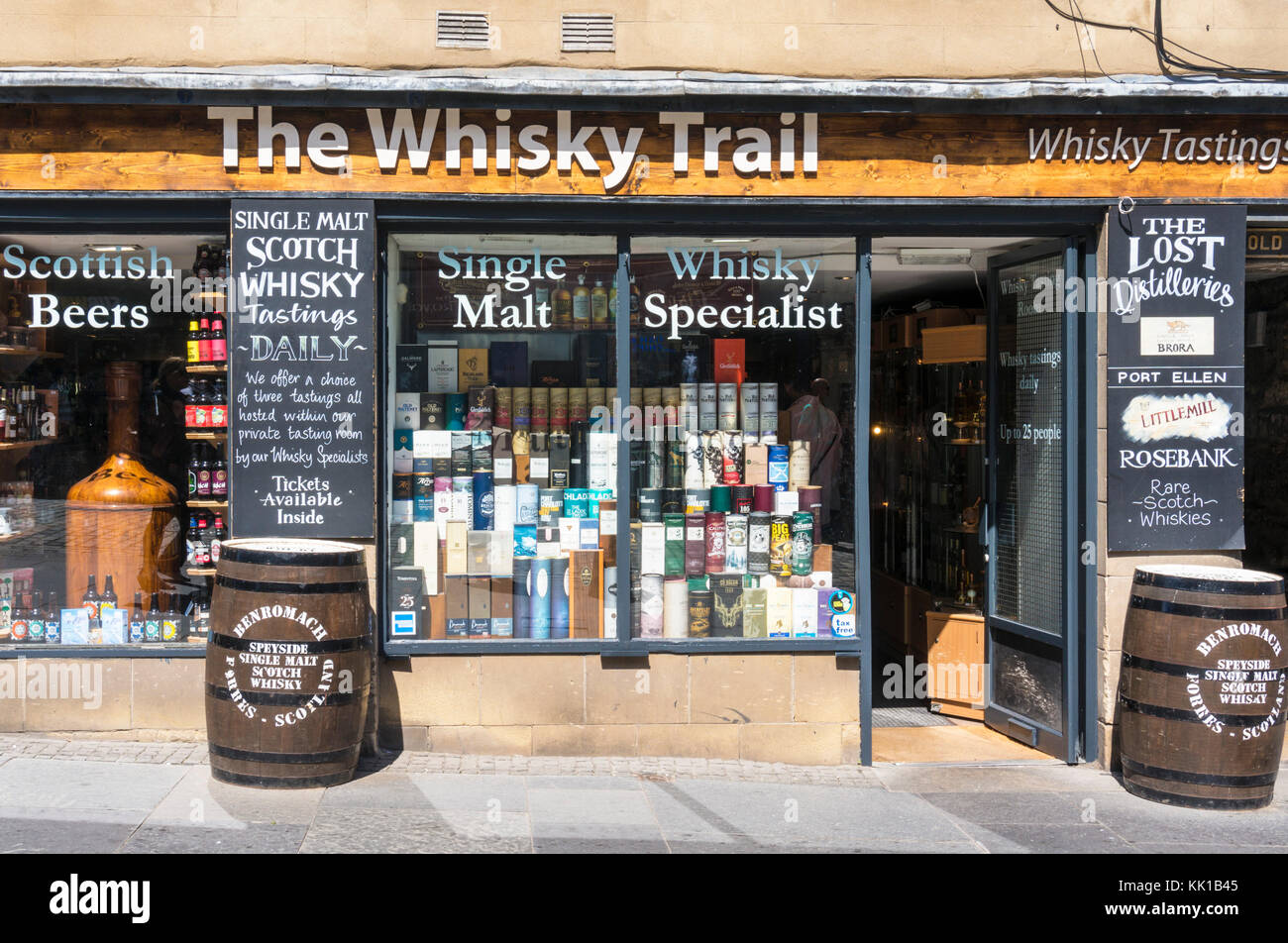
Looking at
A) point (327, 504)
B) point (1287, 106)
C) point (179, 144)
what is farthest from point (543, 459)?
point (1287, 106)

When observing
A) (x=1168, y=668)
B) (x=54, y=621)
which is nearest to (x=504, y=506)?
(x=54, y=621)

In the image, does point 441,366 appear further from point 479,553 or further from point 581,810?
point 581,810

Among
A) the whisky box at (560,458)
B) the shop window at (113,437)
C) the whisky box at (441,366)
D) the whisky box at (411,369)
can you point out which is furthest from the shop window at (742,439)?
the shop window at (113,437)

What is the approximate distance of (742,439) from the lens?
7.14m

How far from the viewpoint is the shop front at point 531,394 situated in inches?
256

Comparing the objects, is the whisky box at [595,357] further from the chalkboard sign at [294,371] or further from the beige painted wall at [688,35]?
the beige painted wall at [688,35]

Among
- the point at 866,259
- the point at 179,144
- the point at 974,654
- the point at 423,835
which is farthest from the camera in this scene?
the point at 974,654

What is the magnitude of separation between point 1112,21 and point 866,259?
1924mm

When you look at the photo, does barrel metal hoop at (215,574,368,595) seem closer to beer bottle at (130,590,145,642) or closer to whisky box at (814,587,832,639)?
beer bottle at (130,590,145,642)

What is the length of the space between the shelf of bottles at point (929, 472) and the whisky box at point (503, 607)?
3.23 m

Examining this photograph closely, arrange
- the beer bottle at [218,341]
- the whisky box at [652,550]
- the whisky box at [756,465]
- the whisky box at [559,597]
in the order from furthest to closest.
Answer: the whisky box at [756,465] < the whisky box at [652,550] < the whisky box at [559,597] < the beer bottle at [218,341]

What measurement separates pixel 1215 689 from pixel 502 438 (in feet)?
13.5

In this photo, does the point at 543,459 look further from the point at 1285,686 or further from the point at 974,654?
the point at 1285,686

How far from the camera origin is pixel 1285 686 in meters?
6.00
